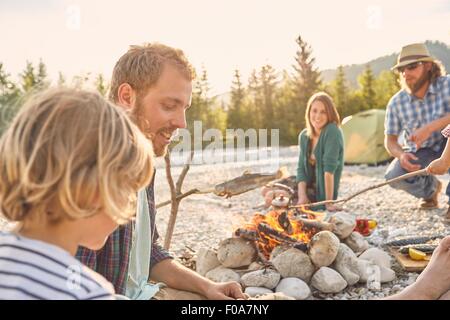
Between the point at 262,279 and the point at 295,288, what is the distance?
0.41 feet

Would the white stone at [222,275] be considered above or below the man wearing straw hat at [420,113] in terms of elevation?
below

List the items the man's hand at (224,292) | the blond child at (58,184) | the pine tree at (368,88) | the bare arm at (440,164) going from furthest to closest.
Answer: the pine tree at (368,88), the bare arm at (440,164), the man's hand at (224,292), the blond child at (58,184)

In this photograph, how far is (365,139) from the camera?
19.6ft

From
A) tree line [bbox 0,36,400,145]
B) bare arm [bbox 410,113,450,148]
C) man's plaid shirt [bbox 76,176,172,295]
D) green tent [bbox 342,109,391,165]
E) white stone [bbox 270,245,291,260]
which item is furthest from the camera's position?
tree line [bbox 0,36,400,145]

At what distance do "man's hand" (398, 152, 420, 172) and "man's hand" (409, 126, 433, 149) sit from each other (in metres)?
0.07

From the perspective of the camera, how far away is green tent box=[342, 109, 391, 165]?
19.5ft

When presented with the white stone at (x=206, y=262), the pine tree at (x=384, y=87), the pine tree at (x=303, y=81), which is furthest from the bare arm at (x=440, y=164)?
the pine tree at (x=384, y=87)

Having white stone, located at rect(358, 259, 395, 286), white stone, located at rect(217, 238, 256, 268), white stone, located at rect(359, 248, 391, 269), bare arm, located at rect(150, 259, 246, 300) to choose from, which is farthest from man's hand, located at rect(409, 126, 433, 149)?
bare arm, located at rect(150, 259, 246, 300)

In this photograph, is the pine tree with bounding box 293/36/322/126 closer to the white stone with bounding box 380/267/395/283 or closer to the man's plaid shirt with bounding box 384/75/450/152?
the man's plaid shirt with bounding box 384/75/450/152

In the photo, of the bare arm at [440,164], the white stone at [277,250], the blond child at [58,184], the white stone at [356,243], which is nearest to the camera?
the blond child at [58,184]

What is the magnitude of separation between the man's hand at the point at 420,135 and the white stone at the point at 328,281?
54.4 inches

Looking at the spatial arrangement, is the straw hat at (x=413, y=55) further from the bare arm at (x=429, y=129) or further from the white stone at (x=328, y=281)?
the white stone at (x=328, y=281)

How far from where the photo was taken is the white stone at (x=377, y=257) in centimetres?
215

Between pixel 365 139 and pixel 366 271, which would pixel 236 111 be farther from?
pixel 366 271
